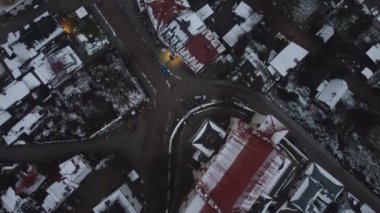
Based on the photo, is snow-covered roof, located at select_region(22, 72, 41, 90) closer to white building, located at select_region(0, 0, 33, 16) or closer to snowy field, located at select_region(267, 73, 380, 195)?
white building, located at select_region(0, 0, 33, 16)

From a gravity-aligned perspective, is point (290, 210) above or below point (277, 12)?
below

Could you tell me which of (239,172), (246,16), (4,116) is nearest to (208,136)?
(239,172)

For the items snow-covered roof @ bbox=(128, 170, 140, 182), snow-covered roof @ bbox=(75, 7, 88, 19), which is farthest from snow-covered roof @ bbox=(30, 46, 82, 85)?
snow-covered roof @ bbox=(128, 170, 140, 182)

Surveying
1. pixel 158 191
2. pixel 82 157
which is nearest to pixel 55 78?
pixel 82 157

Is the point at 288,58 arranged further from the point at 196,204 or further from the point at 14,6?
the point at 14,6

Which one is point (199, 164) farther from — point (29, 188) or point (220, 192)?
point (29, 188)

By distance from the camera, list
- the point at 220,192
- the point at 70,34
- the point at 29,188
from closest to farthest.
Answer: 1. the point at 220,192
2. the point at 29,188
3. the point at 70,34

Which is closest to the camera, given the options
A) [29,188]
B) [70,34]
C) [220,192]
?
[220,192]

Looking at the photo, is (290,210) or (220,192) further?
(290,210)
